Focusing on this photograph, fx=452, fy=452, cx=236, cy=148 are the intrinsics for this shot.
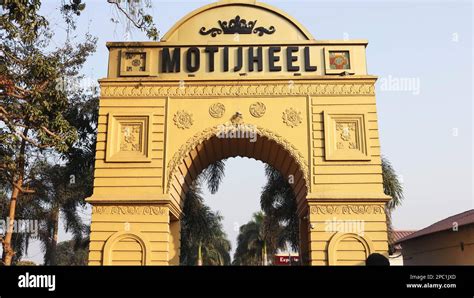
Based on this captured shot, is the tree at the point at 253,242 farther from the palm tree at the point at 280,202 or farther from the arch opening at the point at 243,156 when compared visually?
the arch opening at the point at 243,156

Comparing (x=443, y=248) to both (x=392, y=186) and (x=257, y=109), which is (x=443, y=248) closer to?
(x=392, y=186)

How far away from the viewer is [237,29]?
47.8ft

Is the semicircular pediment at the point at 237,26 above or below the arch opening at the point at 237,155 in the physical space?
above

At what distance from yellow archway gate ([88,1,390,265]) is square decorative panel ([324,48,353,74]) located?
32 mm

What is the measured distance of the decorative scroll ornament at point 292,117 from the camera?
1385cm

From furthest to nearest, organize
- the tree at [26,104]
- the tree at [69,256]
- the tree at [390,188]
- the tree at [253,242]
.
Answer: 1. the tree at [69,256]
2. the tree at [253,242]
3. the tree at [390,188]
4. the tree at [26,104]

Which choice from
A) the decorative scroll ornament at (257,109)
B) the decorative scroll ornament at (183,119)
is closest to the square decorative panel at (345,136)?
the decorative scroll ornament at (257,109)

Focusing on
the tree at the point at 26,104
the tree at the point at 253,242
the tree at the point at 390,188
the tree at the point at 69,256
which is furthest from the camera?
the tree at the point at 69,256

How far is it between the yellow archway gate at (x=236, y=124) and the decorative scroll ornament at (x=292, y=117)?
31 mm

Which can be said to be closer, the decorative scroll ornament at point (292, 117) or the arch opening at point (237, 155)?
the arch opening at point (237, 155)

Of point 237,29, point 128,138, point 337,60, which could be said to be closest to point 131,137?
point 128,138

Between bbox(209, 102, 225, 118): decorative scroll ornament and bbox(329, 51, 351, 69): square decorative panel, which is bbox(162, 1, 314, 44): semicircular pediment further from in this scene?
bbox(209, 102, 225, 118): decorative scroll ornament
